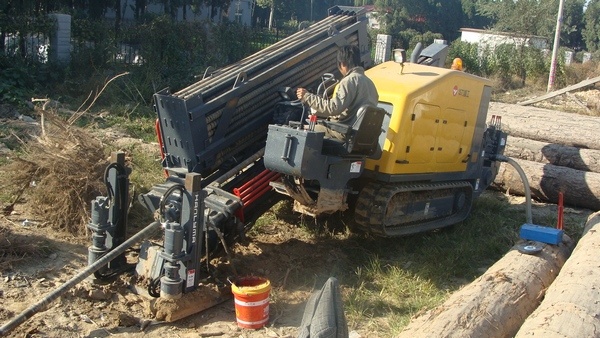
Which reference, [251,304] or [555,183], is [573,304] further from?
[555,183]

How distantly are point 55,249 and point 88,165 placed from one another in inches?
43.5

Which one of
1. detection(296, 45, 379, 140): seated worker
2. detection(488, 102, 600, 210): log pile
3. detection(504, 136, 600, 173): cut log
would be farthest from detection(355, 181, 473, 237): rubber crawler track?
detection(504, 136, 600, 173): cut log

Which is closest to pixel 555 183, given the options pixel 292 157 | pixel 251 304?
pixel 292 157

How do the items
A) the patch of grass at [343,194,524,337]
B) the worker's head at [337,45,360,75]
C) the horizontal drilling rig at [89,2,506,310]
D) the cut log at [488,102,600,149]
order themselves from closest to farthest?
the horizontal drilling rig at [89,2,506,310] → the patch of grass at [343,194,524,337] → the worker's head at [337,45,360,75] → the cut log at [488,102,600,149]

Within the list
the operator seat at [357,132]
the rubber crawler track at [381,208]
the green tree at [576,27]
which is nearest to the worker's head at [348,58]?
the operator seat at [357,132]

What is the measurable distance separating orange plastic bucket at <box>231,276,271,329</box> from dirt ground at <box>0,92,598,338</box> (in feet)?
0.25

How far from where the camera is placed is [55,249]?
7168 millimetres

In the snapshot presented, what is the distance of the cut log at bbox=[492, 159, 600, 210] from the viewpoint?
1013 centimetres

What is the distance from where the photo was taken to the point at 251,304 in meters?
5.83

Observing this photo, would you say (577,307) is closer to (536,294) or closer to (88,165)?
(536,294)

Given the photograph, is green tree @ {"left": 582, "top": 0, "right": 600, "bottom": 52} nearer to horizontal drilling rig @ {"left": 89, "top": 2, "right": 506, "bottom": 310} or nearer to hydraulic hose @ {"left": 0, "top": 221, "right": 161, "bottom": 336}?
horizontal drilling rig @ {"left": 89, "top": 2, "right": 506, "bottom": 310}

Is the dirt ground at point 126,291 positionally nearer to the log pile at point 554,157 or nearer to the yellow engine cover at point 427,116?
the yellow engine cover at point 427,116

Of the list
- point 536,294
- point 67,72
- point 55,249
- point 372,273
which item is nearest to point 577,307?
point 536,294

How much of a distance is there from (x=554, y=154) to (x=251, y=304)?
6983mm
